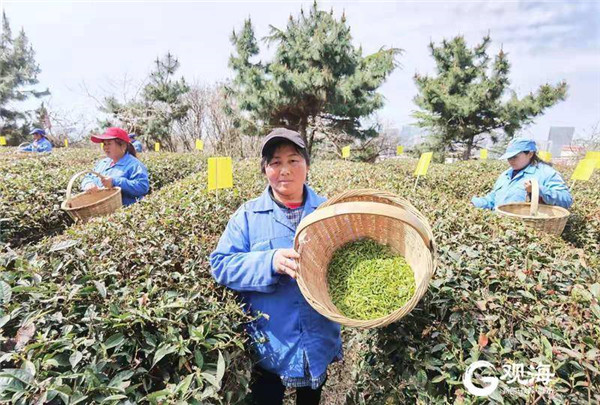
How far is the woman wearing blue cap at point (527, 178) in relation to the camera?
9.75 feet

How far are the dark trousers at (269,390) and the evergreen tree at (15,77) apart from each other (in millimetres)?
27212

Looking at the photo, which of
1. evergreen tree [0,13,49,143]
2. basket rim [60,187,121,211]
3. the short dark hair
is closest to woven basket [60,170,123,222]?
basket rim [60,187,121,211]

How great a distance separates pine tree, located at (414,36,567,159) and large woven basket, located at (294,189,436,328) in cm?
1434

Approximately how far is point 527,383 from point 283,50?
1080 cm

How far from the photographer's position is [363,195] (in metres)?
1.42

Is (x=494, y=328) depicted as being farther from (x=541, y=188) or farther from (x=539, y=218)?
(x=541, y=188)

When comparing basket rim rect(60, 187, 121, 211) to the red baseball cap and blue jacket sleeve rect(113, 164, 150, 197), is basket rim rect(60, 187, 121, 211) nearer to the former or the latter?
blue jacket sleeve rect(113, 164, 150, 197)

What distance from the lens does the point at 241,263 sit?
1.38 meters

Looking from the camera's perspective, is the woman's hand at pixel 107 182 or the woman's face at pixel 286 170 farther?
the woman's hand at pixel 107 182

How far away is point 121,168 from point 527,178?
4059 mm

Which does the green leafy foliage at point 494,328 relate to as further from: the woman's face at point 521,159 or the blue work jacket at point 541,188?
the woman's face at point 521,159

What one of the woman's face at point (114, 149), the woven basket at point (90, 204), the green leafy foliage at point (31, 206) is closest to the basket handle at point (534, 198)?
the woven basket at point (90, 204)

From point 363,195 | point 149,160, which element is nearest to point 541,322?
point 363,195

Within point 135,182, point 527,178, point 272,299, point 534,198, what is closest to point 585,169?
point 527,178
